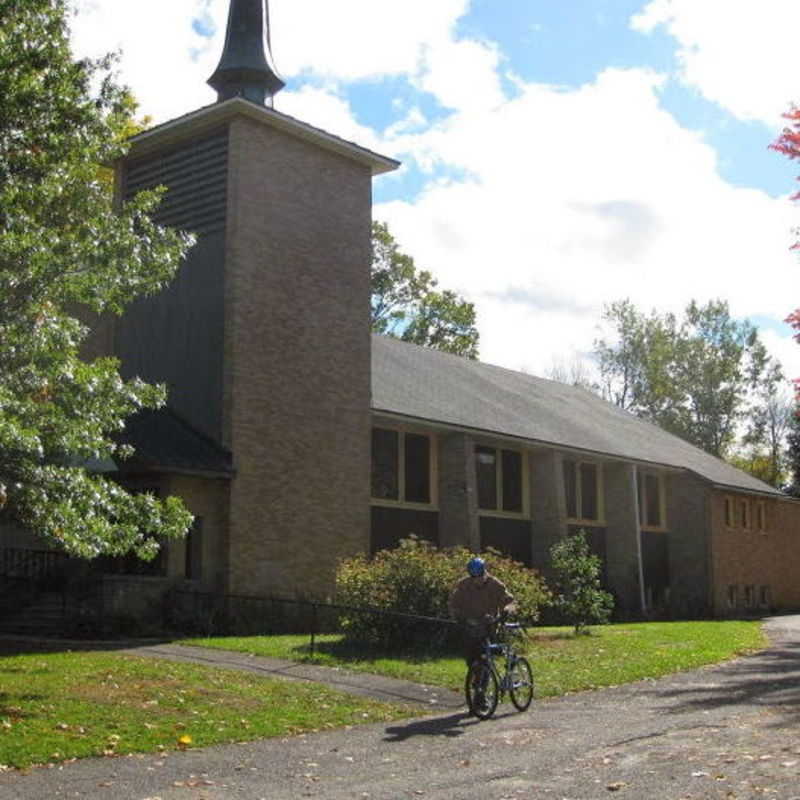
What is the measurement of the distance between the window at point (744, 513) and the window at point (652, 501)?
367cm

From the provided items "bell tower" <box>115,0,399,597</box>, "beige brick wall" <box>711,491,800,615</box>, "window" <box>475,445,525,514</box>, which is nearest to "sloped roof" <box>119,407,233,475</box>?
"bell tower" <box>115,0,399,597</box>

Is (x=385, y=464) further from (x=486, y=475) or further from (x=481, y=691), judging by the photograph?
(x=481, y=691)

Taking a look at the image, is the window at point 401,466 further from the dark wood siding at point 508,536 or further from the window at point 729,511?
the window at point 729,511

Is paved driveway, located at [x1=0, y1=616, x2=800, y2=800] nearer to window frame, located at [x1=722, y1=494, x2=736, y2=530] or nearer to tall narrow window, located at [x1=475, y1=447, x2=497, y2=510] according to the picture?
tall narrow window, located at [x1=475, y1=447, x2=497, y2=510]

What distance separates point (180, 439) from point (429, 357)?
518 inches

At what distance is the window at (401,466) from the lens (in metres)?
27.4

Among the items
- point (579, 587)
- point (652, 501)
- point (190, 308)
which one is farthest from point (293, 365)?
point (652, 501)

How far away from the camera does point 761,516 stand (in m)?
41.4

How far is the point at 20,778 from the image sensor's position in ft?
31.3

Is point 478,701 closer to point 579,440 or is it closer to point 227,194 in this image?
point 227,194

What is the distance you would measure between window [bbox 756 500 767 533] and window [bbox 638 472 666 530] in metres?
4.94

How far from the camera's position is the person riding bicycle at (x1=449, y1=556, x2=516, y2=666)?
13.3 m

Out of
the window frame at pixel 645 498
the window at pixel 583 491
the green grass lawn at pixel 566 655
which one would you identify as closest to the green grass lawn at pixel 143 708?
the green grass lawn at pixel 566 655

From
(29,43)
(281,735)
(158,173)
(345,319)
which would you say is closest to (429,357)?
(345,319)
